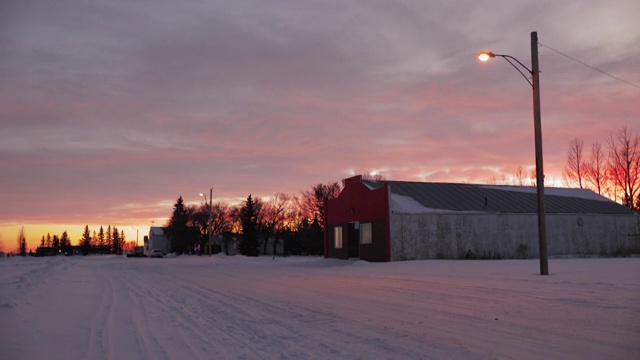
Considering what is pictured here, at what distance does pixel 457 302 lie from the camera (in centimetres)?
1250

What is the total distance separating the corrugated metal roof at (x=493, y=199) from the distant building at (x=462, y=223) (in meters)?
0.08

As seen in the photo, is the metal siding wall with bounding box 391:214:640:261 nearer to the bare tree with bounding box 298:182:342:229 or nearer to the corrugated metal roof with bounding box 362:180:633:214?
the corrugated metal roof with bounding box 362:180:633:214

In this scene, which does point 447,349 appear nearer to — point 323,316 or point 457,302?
point 323,316

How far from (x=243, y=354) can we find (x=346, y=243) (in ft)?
115

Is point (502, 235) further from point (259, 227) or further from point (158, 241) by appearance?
Answer: point (158, 241)

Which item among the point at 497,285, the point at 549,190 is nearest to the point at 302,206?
the point at 549,190

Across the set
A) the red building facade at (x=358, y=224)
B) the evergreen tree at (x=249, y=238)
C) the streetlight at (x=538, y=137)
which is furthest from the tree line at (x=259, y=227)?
the streetlight at (x=538, y=137)

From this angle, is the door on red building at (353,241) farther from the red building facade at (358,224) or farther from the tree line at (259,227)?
the tree line at (259,227)

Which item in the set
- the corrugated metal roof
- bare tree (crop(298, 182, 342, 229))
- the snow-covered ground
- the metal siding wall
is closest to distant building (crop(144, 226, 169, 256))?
bare tree (crop(298, 182, 342, 229))

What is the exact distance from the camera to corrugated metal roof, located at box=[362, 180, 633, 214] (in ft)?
130

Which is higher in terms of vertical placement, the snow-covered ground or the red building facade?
the red building facade

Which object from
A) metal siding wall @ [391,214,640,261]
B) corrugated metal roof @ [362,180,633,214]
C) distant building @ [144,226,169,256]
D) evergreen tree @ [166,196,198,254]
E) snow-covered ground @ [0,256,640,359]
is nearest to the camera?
snow-covered ground @ [0,256,640,359]

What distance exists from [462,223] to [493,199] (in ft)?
18.8

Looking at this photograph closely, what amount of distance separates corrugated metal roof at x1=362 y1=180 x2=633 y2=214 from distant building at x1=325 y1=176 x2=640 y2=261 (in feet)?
0.25
